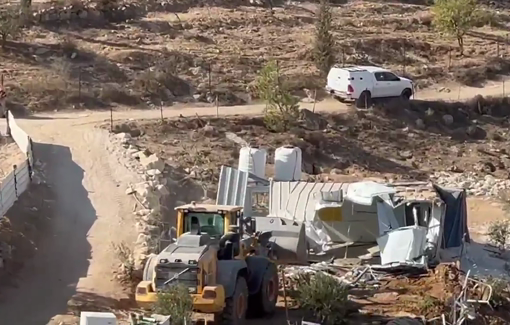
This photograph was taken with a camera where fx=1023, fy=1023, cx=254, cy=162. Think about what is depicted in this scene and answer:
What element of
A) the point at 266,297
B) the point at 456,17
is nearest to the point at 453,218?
the point at 266,297

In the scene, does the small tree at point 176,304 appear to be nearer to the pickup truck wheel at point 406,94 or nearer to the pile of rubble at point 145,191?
the pile of rubble at point 145,191

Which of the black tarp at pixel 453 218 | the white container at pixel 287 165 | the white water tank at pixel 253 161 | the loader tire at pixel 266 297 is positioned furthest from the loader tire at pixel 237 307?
the white container at pixel 287 165

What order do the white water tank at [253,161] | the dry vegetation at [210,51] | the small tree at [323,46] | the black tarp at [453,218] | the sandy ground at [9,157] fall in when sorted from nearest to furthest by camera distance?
1. the black tarp at [453,218]
2. the white water tank at [253,161]
3. the sandy ground at [9,157]
4. the dry vegetation at [210,51]
5. the small tree at [323,46]

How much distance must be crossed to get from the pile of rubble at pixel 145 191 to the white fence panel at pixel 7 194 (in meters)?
2.69

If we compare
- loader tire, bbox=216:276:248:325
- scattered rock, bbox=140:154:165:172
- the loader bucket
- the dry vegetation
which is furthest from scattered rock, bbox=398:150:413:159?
loader tire, bbox=216:276:248:325

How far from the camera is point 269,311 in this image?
1736 cm

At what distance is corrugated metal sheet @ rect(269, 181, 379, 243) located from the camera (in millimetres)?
23312

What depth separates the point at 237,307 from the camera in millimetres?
16047

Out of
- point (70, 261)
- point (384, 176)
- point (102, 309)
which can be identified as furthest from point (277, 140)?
point (102, 309)

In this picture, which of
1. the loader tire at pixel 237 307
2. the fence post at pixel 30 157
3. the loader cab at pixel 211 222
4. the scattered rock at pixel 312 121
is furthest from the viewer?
the scattered rock at pixel 312 121

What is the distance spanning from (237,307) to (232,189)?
8338mm

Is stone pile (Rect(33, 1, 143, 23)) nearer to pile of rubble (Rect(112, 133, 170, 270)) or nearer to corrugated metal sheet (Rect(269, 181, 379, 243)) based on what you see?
pile of rubble (Rect(112, 133, 170, 270))

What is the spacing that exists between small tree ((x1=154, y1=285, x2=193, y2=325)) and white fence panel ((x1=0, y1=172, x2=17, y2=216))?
6386 millimetres

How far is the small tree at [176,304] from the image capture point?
48.5 feet
